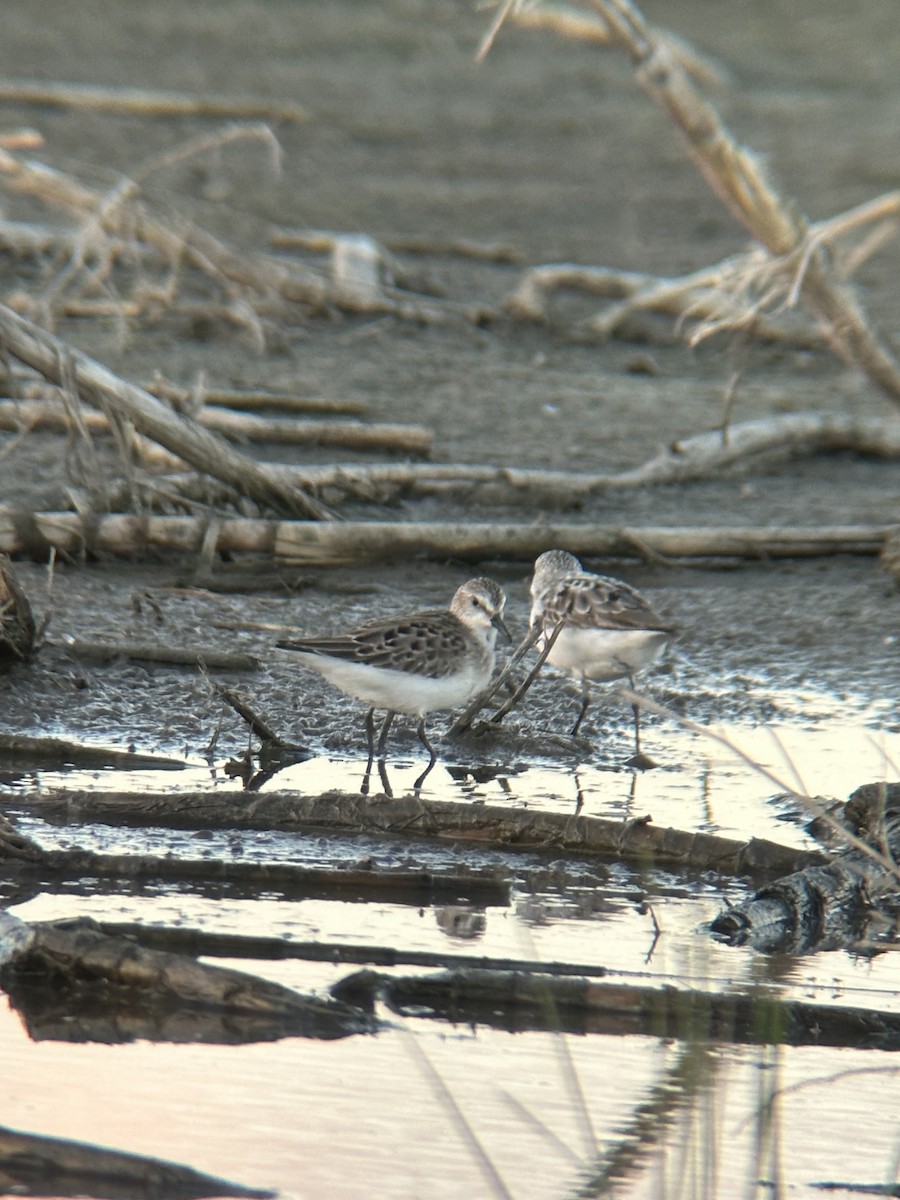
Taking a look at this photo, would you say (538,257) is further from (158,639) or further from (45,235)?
(158,639)

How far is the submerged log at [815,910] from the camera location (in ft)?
17.4

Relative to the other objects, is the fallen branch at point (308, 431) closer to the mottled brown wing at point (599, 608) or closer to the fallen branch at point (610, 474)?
the fallen branch at point (610, 474)

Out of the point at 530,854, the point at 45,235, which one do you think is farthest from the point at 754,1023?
the point at 45,235

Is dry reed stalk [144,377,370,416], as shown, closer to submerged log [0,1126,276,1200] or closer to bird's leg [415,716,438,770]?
bird's leg [415,716,438,770]

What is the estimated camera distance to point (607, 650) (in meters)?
7.57

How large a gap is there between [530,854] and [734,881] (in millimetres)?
583

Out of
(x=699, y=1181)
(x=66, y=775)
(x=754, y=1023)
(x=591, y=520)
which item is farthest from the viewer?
(x=591, y=520)

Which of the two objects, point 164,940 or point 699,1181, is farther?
point 164,940

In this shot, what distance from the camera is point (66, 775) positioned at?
6410mm

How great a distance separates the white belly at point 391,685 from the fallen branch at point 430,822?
86 centimetres

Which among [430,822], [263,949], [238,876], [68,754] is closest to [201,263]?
[68,754]

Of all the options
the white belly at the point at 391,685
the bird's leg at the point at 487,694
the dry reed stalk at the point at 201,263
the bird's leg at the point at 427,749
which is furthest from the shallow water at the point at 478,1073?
the dry reed stalk at the point at 201,263

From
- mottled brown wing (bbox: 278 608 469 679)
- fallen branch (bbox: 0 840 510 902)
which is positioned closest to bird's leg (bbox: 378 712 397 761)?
mottled brown wing (bbox: 278 608 469 679)

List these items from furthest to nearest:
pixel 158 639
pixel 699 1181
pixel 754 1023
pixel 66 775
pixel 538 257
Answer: pixel 538 257 < pixel 158 639 < pixel 66 775 < pixel 754 1023 < pixel 699 1181
